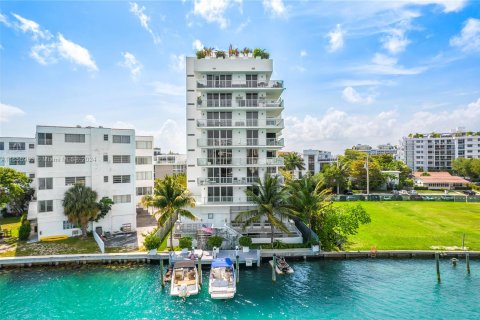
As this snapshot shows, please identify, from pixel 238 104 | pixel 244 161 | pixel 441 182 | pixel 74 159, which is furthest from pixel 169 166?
pixel 441 182

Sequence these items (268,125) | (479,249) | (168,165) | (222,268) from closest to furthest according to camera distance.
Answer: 1. (222,268)
2. (479,249)
3. (268,125)
4. (168,165)

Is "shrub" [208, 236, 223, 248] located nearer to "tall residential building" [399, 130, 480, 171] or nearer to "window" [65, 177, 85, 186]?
"window" [65, 177, 85, 186]

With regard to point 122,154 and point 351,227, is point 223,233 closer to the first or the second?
point 351,227

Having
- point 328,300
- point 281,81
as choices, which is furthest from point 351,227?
point 281,81

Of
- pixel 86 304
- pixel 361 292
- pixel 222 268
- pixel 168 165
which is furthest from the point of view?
pixel 168 165

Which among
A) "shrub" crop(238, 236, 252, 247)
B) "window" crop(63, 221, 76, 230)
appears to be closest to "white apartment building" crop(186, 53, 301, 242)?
"shrub" crop(238, 236, 252, 247)

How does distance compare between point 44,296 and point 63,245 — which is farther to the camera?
point 63,245

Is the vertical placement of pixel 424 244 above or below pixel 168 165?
below
